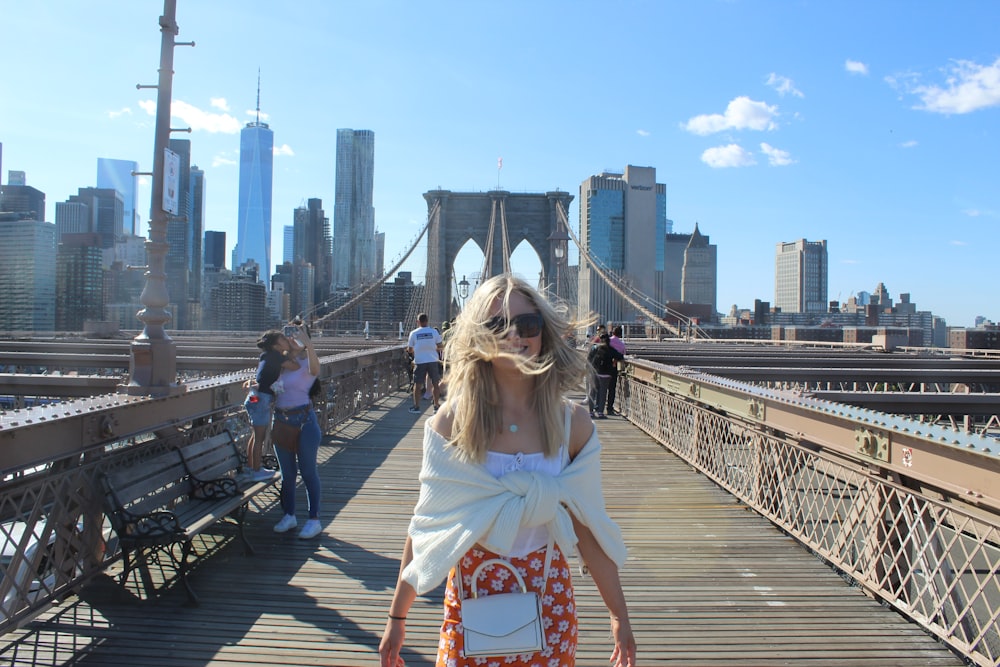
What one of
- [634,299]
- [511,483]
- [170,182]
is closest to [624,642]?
[511,483]

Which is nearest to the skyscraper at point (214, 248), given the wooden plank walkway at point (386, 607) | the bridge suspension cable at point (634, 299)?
the bridge suspension cable at point (634, 299)

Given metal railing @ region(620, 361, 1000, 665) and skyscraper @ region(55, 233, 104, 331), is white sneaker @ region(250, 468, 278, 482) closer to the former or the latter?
metal railing @ region(620, 361, 1000, 665)

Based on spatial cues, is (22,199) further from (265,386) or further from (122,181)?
(265,386)

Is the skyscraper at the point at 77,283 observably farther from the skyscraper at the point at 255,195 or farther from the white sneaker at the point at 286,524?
the skyscraper at the point at 255,195

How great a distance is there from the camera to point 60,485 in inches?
132

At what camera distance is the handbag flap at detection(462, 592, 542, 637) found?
5.88ft

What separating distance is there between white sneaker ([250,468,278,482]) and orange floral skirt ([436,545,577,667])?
11.3ft


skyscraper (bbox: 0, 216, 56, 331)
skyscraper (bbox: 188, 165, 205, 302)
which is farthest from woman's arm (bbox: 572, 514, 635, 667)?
skyscraper (bbox: 188, 165, 205, 302)

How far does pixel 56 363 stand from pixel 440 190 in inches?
1758

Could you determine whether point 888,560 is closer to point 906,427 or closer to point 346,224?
point 906,427

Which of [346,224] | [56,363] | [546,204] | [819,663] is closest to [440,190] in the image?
[546,204]

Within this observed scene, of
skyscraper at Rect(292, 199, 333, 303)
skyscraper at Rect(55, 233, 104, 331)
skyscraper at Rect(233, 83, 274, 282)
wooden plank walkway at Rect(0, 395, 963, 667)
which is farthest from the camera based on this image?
skyscraper at Rect(233, 83, 274, 282)

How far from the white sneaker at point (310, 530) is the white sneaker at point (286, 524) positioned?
10 cm

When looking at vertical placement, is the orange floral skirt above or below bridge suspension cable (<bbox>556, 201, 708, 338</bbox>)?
below
